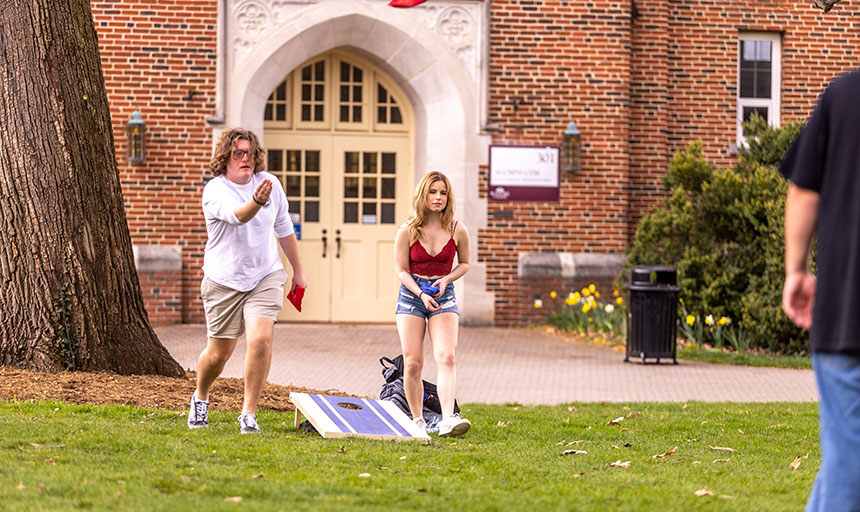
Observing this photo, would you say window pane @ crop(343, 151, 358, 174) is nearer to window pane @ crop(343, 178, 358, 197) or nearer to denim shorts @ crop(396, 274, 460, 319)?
window pane @ crop(343, 178, 358, 197)

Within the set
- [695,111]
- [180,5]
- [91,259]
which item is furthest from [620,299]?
[91,259]

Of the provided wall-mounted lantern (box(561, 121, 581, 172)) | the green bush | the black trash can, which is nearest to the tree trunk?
the black trash can

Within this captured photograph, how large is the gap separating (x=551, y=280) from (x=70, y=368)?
9321 millimetres

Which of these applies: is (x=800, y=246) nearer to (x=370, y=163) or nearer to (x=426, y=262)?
(x=426, y=262)

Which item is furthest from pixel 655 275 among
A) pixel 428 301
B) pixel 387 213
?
pixel 428 301

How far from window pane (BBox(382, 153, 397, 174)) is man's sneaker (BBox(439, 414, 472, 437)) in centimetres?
1026

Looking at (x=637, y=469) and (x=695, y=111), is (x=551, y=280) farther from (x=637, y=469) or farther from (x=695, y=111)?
(x=637, y=469)

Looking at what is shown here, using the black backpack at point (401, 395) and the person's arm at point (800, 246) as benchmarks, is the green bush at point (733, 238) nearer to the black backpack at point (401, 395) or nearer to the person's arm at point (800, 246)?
the black backpack at point (401, 395)

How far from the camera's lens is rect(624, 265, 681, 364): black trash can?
40.5ft

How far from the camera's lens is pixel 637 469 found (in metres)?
5.75

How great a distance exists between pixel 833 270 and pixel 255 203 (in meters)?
3.51

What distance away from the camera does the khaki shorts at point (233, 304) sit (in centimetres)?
642

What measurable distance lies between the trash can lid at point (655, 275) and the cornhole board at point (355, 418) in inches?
234

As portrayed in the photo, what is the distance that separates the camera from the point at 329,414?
669cm
